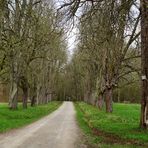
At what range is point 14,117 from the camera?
103 ft

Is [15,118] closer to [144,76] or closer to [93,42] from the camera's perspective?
[93,42]

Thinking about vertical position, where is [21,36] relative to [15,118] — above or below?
above

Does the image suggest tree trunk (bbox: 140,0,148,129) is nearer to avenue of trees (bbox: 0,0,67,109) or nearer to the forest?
the forest

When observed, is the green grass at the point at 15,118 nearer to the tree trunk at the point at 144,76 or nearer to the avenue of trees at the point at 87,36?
the avenue of trees at the point at 87,36

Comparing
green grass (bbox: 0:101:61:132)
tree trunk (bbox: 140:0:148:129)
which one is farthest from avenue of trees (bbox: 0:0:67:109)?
tree trunk (bbox: 140:0:148:129)

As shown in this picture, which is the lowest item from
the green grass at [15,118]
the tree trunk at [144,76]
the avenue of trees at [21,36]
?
the green grass at [15,118]

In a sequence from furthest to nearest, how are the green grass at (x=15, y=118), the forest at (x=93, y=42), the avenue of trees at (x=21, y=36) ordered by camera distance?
the avenue of trees at (x=21, y=36)
the green grass at (x=15, y=118)
the forest at (x=93, y=42)

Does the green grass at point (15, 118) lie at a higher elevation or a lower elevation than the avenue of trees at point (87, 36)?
lower

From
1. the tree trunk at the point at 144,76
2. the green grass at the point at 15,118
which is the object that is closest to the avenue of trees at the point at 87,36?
the tree trunk at the point at 144,76

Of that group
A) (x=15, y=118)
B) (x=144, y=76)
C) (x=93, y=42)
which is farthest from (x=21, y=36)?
(x=144, y=76)

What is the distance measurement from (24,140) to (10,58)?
22250 mm

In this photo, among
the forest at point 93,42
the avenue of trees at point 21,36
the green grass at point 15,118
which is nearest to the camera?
the forest at point 93,42

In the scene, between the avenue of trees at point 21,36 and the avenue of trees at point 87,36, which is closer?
the avenue of trees at point 87,36

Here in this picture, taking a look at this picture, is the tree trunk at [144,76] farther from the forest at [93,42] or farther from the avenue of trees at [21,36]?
the avenue of trees at [21,36]
